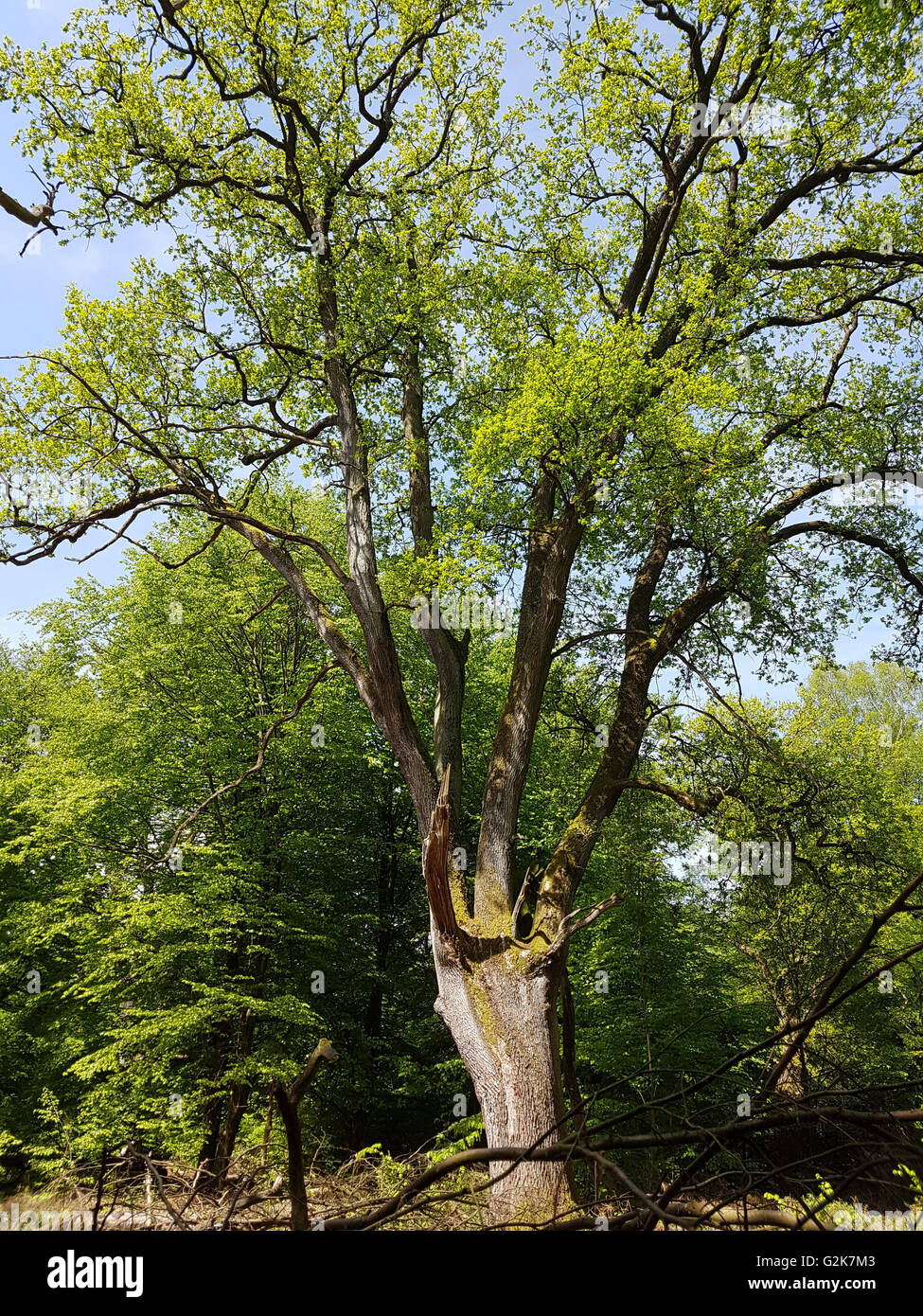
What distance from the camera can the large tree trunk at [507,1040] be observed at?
580 centimetres

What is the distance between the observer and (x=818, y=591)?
881 centimetres

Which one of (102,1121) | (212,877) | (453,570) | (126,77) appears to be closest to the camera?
(453,570)

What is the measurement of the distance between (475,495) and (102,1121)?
380 inches

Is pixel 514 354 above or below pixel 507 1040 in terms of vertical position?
above

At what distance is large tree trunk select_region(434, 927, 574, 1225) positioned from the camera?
19.0 feet

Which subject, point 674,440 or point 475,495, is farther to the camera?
point 475,495

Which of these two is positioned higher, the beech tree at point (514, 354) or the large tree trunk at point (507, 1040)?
the beech tree at point (514, 354)

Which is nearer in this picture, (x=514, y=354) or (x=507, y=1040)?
(x=507, y=1040)

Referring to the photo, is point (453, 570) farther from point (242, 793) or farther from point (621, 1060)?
point (621, 1060)

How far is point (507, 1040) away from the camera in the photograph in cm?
609

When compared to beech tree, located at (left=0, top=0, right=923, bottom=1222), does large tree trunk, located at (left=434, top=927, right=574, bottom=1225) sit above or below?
below

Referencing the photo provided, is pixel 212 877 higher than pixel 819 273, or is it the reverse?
pixel 819 273
